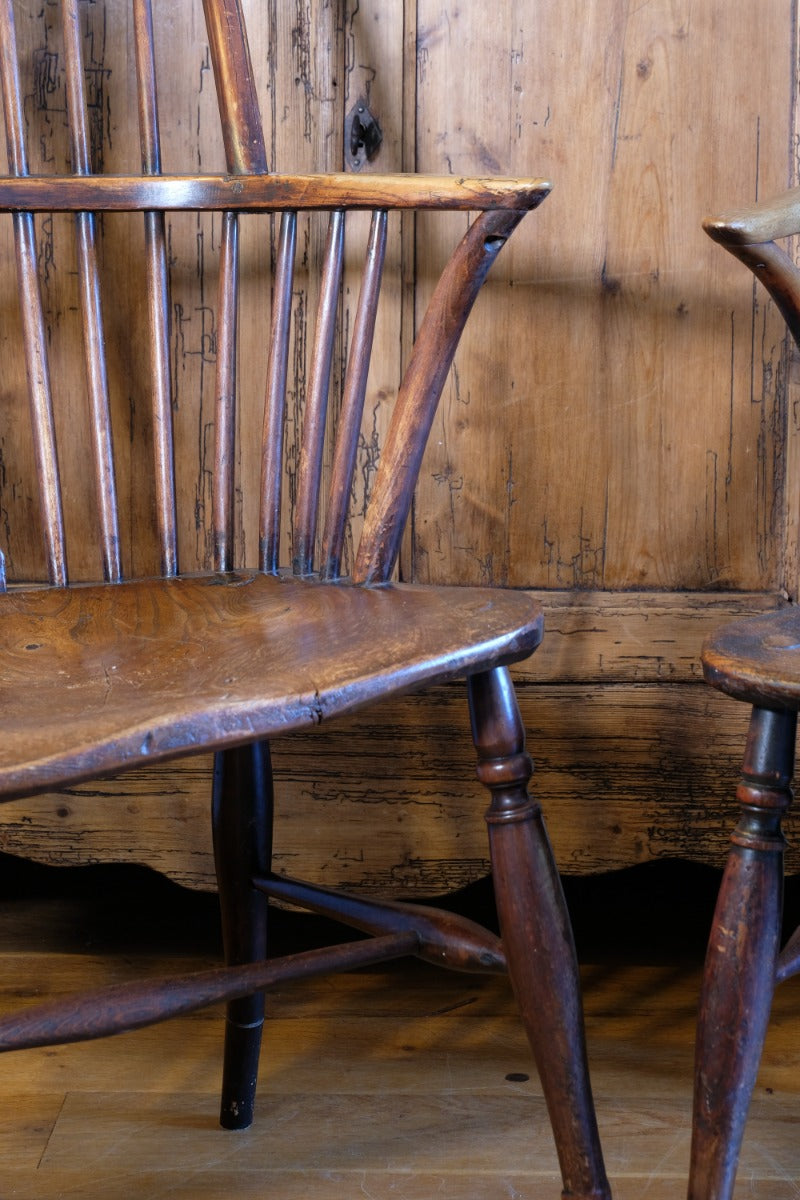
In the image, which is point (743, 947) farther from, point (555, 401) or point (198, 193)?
point (198, 193)

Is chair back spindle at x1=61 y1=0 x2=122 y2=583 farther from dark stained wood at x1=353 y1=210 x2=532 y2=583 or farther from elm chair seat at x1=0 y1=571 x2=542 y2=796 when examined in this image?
dark stained wood at x1=353 y1=210 x2=532 y2=583

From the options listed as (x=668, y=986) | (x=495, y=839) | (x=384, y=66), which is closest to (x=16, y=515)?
(x=384, y=66)

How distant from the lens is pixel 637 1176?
3.16ft

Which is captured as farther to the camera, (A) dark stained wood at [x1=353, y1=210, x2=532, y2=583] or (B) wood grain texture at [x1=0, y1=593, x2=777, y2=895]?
(B) wood grain texture at [x1=0, y1=593, x2=777, y2=895]

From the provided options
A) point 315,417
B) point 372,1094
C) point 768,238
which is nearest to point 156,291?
point 315,417

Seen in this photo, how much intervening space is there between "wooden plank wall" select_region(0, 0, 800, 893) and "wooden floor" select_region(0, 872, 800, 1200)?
135mm

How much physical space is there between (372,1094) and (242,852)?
257 millimetres

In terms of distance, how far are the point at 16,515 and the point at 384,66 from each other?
554 millimetres

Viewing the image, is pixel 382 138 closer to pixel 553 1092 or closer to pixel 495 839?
pixel 495 839

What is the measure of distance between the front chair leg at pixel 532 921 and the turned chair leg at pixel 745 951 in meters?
0.08

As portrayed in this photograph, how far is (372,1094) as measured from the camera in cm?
109

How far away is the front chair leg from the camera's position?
79 centimetres

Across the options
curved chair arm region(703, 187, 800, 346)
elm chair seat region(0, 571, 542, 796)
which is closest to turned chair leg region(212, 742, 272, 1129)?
elm chair seat region(0, 571, 542, 796)

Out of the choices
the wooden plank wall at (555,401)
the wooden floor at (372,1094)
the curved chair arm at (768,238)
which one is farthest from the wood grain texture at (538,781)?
the curved chair arm at (768,238)
